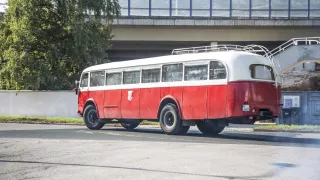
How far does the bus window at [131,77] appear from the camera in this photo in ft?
60.3

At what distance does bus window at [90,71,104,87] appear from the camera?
20.4 m

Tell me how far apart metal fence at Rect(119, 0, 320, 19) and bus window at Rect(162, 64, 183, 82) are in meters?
24.7

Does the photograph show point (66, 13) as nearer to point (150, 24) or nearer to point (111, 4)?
point (111, 4)

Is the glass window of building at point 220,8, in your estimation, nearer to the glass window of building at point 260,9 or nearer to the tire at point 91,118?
the glass window of building at point 260,9

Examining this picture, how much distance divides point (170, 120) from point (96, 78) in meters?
5.23

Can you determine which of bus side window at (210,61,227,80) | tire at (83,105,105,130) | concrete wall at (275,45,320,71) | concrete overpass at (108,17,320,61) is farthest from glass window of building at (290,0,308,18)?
bus side window at (210,61,227,80)

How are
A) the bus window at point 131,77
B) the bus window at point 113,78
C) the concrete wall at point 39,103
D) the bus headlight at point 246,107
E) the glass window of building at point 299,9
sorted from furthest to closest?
the glass window of building at point 299,9, the concrete wall at point 39,103, the bus window at point 113,78, the bus window at point 131,77, the bus headlight at point 246,107

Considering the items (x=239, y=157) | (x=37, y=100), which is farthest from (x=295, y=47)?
(x=239, y=157)

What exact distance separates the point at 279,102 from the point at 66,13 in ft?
65.8

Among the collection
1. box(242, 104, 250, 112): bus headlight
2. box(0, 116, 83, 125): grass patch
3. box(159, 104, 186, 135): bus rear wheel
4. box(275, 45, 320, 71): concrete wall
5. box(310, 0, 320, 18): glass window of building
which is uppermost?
box(310, 0, 320, 18): glass window of building

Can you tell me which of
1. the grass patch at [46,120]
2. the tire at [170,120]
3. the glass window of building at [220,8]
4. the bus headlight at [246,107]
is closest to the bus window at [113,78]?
the tire at [170,120]

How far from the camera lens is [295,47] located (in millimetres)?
33094

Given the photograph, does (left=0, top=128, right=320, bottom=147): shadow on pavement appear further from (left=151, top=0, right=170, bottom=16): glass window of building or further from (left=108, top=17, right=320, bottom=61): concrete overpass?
(left=151, top=0, right=170, bottom=16): glass window of building

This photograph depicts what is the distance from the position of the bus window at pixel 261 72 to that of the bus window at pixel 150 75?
12.3 ft
